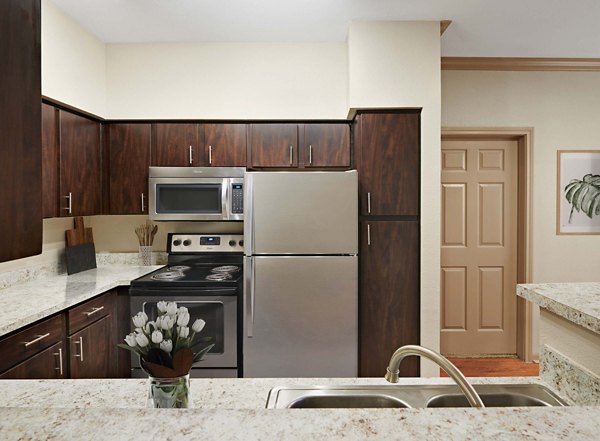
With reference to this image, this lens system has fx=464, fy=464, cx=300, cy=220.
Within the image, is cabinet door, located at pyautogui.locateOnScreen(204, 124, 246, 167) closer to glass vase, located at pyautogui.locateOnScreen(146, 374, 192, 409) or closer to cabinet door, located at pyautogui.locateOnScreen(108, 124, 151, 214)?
cabinet door, located at pyautogui.locateOnScreen(108, 124, 151, 214)

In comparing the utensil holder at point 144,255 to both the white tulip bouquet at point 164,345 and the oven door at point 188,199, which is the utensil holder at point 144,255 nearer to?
the oven door at point 188,199

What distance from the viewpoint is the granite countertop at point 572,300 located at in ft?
3.36

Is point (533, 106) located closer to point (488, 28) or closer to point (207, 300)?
point (488, 28)

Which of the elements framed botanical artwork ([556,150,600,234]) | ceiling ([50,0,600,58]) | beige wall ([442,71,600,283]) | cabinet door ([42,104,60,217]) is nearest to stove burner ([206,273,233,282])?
cabinet door ([42,104,60,217])

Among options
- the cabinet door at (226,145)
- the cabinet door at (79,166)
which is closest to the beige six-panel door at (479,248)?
the cabinet door at (226,145)

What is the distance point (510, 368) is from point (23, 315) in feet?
11.9

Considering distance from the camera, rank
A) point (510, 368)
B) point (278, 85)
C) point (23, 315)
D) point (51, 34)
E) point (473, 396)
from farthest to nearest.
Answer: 1. point (510, 368)
2. point (278, 85)
3. point (51, 34)
4. point (23, 315)
5. point (473, 396)

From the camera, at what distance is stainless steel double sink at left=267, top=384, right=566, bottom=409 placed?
1226mm

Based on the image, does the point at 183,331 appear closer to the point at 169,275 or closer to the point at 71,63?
the point at 169,275

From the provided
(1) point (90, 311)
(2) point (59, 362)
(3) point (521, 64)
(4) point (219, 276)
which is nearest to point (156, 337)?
(2) point (59, 362)

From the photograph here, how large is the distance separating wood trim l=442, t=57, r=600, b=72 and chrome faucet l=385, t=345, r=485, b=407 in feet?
11.3

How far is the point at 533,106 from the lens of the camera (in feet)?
13.3

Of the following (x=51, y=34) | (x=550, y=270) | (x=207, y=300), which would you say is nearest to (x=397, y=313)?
(x=207, y=300)

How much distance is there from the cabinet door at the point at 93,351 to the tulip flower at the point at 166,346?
74.0 inches
